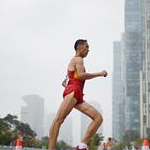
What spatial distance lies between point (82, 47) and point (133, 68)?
174535 mm

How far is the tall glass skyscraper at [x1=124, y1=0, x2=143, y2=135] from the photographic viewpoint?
555 feet

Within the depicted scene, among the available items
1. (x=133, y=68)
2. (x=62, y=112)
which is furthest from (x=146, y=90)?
(x=62, y=112)

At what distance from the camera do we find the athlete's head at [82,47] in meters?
7.09

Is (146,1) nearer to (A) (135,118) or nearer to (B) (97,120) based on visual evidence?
(A) (135,118)

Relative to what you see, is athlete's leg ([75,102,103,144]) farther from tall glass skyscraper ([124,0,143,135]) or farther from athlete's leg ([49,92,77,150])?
tall glass skyscraper ([124,0,143,135])

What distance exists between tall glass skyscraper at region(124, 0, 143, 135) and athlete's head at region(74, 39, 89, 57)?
155854mm

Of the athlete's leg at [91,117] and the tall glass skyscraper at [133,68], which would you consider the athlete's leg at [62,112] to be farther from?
the tall glass skyscraper at [133,68]

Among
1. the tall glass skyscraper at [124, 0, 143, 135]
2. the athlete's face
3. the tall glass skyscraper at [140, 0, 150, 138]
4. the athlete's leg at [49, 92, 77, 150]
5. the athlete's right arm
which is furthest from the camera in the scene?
the tall glass skyscraper at [124, 0, 143, 135]

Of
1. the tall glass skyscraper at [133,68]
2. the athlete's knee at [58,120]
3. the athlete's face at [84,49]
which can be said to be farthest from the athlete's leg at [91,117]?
the tall glass skyscraper at [133,68]

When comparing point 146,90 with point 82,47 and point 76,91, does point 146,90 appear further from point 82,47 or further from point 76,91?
point 76,91

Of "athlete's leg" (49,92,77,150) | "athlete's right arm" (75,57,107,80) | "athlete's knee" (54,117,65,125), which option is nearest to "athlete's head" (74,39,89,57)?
"athlete's right arm" (75,57,107,80)

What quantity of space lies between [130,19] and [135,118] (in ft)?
139

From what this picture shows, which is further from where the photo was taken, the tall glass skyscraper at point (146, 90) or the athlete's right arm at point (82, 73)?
the tall glass skyscraper at point (146, 90)

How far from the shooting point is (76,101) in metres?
6.83
